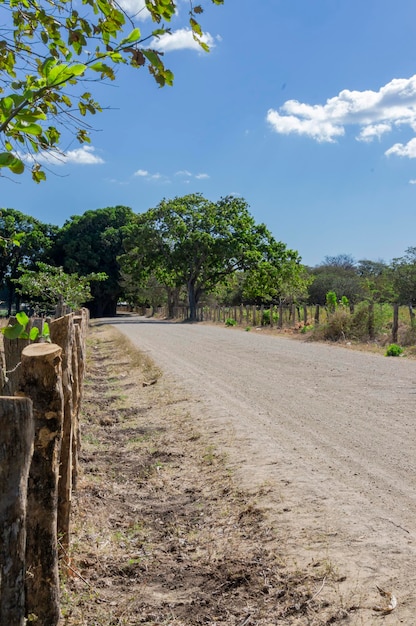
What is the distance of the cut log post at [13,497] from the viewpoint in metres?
2.17

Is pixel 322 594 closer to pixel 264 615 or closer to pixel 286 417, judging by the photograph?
pixel 264 615

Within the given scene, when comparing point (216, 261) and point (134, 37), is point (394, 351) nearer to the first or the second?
point (134, 37)

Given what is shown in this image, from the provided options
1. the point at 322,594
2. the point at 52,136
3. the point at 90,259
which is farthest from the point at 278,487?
the point at 90,259

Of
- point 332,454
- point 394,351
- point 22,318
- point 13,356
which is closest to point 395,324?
point 394,351

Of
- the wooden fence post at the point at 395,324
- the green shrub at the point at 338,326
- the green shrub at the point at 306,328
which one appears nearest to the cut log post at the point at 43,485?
the wooden fence post at the point at 395,324

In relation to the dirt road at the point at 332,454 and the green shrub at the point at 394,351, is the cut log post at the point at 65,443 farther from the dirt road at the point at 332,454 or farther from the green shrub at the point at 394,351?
the green shrub at the point at 394,351

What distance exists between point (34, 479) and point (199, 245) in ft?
143

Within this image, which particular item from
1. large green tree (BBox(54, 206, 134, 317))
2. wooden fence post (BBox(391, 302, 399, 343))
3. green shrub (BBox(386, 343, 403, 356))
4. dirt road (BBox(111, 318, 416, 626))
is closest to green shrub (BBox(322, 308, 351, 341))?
wooden fence post (BBox(391, 302, 399, 343))

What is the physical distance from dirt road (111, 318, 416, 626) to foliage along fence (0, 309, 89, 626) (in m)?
1.66

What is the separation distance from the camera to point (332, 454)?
20.4ft

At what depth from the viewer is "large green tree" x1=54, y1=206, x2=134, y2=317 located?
60750mm

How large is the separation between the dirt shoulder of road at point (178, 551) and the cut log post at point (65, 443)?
0.79 ft

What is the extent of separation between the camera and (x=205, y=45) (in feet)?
10.2

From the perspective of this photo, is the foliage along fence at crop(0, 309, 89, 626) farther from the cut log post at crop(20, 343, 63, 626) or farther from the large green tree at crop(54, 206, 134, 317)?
the large green tree at crop(54, 206, 134, 317)
